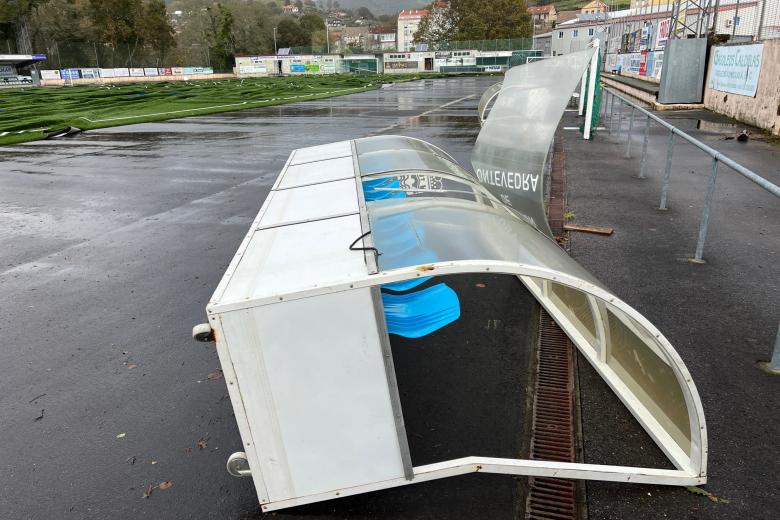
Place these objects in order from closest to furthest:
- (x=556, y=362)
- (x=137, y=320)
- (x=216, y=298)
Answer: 1. (x=216, y=298)
2. (x=556, y=362)
3. (x=137, y=320)

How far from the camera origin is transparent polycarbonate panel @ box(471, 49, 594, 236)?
4.39 meters

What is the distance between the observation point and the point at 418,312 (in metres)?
3.58

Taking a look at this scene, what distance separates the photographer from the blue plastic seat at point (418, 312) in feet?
11.3

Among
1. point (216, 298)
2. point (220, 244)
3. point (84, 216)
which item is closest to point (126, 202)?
point (84, 216)

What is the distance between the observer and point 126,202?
9.52 metres

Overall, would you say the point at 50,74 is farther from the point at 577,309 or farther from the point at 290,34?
the point at 577,309

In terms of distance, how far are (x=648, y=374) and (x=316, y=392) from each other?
7.02ft

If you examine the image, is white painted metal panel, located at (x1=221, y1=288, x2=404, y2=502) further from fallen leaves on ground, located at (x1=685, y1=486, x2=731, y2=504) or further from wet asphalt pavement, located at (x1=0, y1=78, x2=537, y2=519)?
fallen leaves on ground, located at (x1=685, y1=486, x2=731, y2=504)

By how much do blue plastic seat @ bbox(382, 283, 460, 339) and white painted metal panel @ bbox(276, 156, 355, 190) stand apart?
1126 mm

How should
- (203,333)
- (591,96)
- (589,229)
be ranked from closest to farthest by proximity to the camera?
(203,333) < (589,229) < (591,96)

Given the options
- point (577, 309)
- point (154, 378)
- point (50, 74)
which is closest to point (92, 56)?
Answer: point (50, 74)

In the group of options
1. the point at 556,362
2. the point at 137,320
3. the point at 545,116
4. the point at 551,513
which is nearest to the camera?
the point at 551,513

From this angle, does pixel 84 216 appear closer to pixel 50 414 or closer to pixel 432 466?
pixel 50 414

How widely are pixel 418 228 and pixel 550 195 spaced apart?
6583mm
